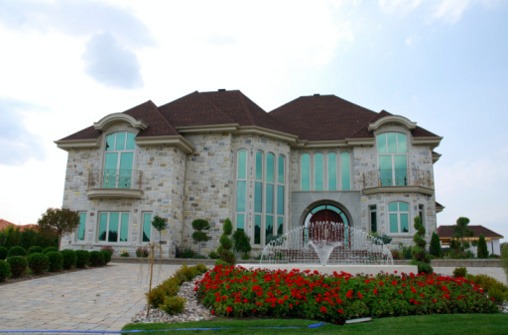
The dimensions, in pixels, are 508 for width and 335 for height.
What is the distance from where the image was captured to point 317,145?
2280 cm

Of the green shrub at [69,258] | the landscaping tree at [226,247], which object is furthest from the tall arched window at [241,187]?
the green shrub at [69,258]

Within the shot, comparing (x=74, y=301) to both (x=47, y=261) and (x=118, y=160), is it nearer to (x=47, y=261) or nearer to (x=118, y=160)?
(x=47, y=261)

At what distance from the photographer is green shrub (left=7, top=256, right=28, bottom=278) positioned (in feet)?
37.5

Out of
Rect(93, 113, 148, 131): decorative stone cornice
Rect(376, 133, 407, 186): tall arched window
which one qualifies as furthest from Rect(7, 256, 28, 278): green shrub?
Rect(376, 133, 407, 186): tall arched window

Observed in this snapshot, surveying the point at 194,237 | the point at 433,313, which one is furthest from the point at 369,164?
the point at 433,313

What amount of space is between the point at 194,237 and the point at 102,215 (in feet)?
14.5

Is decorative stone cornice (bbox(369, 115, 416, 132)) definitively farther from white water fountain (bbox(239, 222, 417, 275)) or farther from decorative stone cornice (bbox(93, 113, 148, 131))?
decorative stone cornice (bbox(93, 113, 148, 131))

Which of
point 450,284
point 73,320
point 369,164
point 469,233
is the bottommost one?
point 73,320

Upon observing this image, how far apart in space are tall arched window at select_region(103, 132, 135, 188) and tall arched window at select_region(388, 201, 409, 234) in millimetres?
12343

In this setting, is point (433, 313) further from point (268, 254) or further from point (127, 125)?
point (127, 125)

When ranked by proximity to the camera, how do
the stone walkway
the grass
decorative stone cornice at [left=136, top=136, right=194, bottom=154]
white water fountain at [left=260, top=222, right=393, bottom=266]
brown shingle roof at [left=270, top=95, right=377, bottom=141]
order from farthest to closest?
brown shingle roof at [left=270, top=95, right=377, bottom=141], decorative stone cornice at [left=136, top=136, right=194, bottom=154], white water fountain at [left=260, top=222, right=393, bottom=266], the stone walkway, the grass

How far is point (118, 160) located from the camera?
20.4m

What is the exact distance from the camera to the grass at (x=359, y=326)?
247 inches

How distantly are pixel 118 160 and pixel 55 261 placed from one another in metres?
8.08
